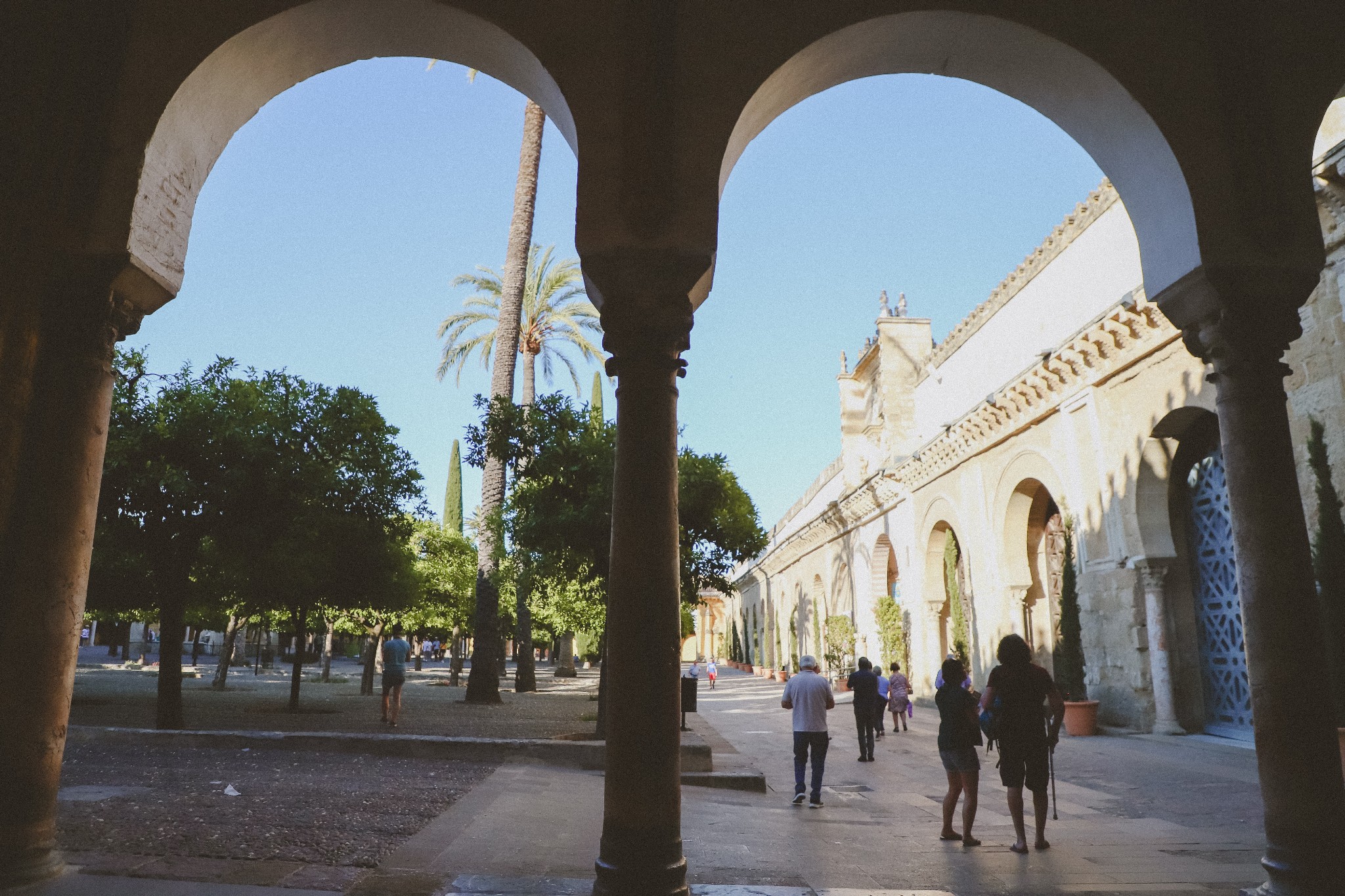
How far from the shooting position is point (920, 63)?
510cm

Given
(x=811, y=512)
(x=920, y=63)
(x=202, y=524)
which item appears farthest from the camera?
(x=811, y=512)

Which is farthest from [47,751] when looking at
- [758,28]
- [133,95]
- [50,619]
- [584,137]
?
[758,28]

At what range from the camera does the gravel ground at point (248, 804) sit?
443cm

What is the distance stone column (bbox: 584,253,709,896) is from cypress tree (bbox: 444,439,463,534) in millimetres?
42550

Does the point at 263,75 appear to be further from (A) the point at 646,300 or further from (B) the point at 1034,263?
(B) the point at 1034,263

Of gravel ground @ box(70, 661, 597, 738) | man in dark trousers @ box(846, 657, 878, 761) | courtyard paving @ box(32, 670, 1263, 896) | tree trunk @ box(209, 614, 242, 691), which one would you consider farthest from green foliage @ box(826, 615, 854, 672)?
tree trunk @ box(209, 614, 242, 691)

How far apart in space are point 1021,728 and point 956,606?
49.2ft

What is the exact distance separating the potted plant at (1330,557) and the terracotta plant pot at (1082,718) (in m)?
4.57

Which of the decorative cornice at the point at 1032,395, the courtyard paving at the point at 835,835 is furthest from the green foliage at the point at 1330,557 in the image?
the decorative cornice at the point at 1032,395

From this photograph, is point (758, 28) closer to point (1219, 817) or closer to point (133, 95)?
point (133, 95)

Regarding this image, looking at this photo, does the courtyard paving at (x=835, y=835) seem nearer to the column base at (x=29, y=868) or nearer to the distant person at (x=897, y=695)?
the column base at (x=29, y=868)

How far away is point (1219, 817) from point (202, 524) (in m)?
11.8

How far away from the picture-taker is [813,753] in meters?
8.43

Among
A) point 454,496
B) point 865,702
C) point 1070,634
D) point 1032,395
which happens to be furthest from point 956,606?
point 454,496
